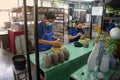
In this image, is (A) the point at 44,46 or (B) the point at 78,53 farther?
(A) the point at 44,46

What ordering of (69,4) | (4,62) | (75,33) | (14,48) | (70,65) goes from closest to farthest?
(70,65)
(75,33)
(4,62)
(14,48)
(69,4)

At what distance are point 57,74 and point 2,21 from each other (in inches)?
284

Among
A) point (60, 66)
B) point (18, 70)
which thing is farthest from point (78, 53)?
point (18, 70)

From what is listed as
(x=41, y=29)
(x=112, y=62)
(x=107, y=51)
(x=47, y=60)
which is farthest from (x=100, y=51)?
(x=41, y=29)

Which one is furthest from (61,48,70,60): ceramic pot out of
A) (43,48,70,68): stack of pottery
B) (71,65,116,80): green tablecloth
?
(71,65,116,80): green tablecloth

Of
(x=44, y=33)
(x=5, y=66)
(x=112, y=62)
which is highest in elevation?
(x=44, y=33)

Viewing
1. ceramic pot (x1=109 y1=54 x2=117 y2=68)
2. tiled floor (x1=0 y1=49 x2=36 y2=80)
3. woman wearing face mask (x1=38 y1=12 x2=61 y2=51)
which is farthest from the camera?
tiled floor (x1=0 y1=49 x2=36 y2=80)

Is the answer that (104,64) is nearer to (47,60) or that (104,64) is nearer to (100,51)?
(100,51)

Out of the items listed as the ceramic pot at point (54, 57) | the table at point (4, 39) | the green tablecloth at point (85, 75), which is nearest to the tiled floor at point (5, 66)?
the table at point (4, 39)

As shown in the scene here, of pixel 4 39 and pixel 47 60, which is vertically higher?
pixel 47 60

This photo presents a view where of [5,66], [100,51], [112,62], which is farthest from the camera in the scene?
[5,66]

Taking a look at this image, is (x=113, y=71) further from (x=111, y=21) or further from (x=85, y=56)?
(x=111, y=21)

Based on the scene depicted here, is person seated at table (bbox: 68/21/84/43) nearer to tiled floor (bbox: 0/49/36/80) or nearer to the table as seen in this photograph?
tiled floor (bbox: 0/49/36/80)

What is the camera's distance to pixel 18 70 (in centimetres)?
250
